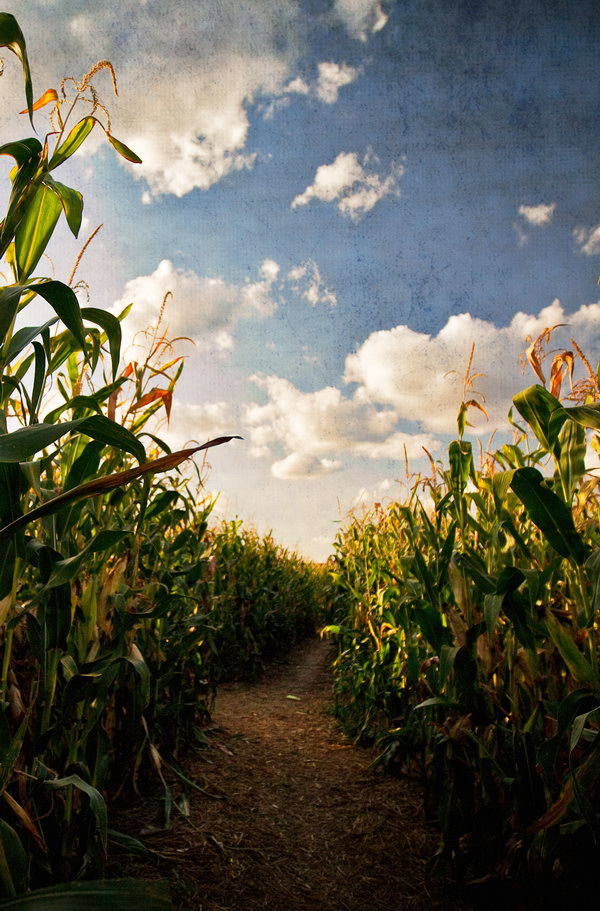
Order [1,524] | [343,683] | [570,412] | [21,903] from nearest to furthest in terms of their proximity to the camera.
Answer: [21,903], [1,524], [570,412], [343,683]

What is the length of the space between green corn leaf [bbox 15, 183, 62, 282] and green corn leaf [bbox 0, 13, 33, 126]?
28cm

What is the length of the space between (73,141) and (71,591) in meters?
Answer: 1.28

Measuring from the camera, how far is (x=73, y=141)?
1393mm

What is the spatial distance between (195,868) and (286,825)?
1.97 feet

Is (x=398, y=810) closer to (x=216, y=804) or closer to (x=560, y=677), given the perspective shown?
(x=216, y=804)

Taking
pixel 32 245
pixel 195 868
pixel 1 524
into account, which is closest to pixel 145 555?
pixel 195 868

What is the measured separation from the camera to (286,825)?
257 cm

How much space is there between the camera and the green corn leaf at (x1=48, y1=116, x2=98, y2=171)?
135 cm

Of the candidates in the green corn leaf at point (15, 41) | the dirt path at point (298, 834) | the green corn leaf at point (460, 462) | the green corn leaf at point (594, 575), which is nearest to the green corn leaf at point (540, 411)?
the green corn leaf at point (594, 575)

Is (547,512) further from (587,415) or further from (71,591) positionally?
(71,591)

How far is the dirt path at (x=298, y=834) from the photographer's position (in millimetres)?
2035

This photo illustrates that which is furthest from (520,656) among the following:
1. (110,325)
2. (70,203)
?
(70,203)

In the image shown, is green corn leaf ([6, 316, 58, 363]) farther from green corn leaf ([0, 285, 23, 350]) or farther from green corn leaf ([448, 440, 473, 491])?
green corn leaf ([448, 440, 473, 491])

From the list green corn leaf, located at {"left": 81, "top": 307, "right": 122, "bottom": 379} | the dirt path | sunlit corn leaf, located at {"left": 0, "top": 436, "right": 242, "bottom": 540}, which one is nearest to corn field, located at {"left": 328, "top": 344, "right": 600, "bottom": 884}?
the dirt path
